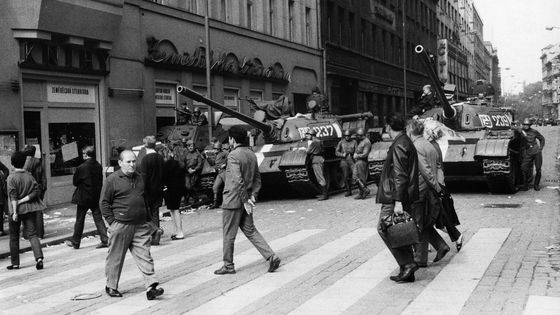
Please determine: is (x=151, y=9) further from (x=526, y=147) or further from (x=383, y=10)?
(x=383, y=10)

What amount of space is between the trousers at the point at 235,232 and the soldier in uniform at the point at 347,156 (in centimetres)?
1014

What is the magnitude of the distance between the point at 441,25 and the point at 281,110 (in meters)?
51.1

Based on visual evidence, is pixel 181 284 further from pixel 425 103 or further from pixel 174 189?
pixel 425 103

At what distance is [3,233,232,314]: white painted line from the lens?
757cm

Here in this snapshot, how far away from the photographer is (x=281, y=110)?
850 inches

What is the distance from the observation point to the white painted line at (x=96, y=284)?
24.8ft

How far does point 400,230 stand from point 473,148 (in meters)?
9.63

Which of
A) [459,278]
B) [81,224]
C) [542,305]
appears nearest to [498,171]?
[459,278]

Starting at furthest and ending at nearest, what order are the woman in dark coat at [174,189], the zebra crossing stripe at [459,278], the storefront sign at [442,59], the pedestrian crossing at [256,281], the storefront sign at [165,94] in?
the storefront sign at [442,59] < the storefront sign at [165,94] < the woman in dark coat at [174,189] < the pedestrian crossing at [256,281] < the zebra crossing stripe at [459,278]

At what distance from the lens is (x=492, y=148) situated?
16.3 metres

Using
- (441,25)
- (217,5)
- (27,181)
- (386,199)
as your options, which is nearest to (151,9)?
(217,5)

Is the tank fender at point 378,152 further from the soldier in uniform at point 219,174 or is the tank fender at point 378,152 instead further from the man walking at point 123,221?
the man walking at point 123,221

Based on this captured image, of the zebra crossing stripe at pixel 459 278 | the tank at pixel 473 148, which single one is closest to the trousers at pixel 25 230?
the zebra crossing stripe at pixel 459 278

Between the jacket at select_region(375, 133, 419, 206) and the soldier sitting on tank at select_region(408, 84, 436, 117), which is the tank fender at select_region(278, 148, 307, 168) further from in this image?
the jacket at select_region(375, 133, 419, 206)
